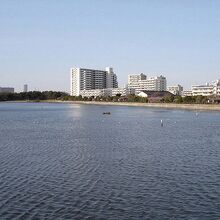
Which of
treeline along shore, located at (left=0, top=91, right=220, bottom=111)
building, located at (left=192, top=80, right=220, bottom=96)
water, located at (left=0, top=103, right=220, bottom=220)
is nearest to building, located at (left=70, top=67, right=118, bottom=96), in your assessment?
treeline along shore, located at (left=0, top=91, right=220, bottom=111)

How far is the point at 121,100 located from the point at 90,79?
4365cm

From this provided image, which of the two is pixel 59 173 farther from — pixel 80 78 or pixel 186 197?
pixel 80 78

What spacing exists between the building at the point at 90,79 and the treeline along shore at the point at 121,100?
7.46m

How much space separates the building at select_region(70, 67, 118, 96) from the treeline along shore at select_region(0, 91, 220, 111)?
746 centimetres

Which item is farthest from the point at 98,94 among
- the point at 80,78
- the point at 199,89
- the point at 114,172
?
the point at 114,172

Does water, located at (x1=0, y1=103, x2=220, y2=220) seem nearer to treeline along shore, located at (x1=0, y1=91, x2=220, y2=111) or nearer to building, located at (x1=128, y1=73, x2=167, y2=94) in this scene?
treeline along shore, located at (x1=0, y1=91, x2=220, y2=111)

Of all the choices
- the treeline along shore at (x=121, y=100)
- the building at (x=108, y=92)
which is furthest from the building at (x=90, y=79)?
the building at (x=108, y=92)

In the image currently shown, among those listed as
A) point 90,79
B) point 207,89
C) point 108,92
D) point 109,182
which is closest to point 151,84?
point 108,92

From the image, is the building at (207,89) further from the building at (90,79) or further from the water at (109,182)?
the water at (109,182)

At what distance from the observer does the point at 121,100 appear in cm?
11494

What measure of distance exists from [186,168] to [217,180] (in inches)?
77.6

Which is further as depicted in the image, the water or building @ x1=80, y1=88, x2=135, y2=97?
building @ x1=80, y1=88, x2=135, y2=97

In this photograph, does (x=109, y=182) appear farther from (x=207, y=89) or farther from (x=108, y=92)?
(x=108, y=92)

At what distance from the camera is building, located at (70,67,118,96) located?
503 feet
